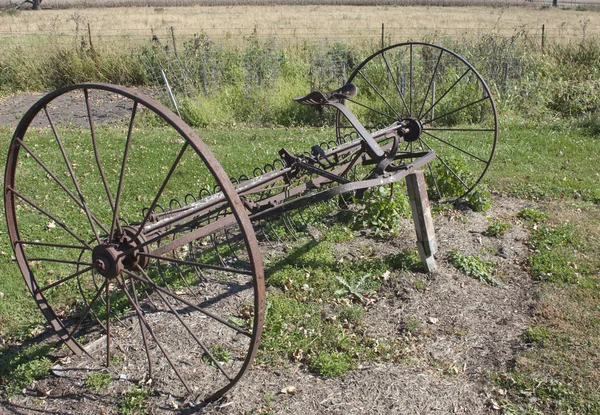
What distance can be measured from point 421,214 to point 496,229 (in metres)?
1.31

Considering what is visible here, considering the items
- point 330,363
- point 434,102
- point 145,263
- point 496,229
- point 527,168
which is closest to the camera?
point 145,263

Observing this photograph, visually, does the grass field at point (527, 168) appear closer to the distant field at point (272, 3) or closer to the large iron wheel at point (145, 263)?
the large iron wheel at point (145, 263)

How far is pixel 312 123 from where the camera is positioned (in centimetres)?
1038

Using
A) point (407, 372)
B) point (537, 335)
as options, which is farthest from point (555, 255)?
point (407, 372)

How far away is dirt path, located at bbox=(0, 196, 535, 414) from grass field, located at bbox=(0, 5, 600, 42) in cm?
1372

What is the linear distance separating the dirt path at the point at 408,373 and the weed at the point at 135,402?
0.15ft

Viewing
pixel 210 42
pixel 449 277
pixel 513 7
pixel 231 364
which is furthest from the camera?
pixel 513 7

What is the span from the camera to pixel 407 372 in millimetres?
3844

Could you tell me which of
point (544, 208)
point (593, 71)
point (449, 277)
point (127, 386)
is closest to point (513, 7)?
point (593, 71)

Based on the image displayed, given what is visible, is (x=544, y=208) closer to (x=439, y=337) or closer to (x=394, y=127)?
(x=394, y=127)

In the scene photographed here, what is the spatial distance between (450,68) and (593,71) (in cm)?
278

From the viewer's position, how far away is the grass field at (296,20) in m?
19.7

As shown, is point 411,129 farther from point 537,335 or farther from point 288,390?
point 288,390

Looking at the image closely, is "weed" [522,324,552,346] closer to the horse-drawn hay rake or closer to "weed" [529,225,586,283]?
"weed" [529,225,586,283]
